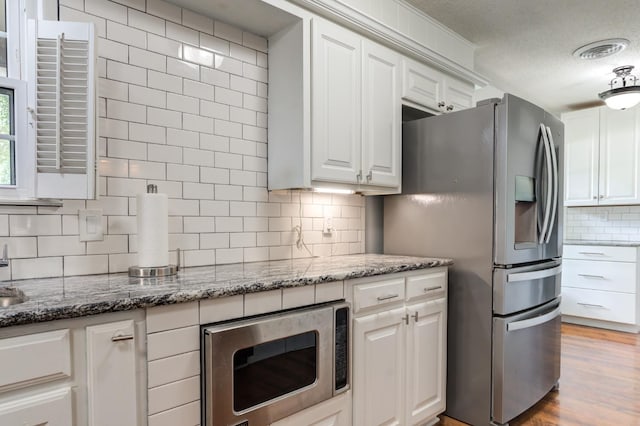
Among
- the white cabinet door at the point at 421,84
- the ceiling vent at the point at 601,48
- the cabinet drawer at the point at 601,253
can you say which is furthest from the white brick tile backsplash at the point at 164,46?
the cabinet drawer at the point at 601,253

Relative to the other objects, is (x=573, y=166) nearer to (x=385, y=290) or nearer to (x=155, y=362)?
(x=385, y=290)

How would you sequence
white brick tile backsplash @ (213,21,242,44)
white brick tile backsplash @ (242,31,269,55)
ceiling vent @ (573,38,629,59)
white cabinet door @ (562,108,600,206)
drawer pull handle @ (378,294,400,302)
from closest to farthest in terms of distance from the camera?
drawer pull handle @ (378,294,400,302) < white brick tile backsplash @ (213,21,242,44) < white brick tile backsplash @ (242,31,269,55) < ceiling vent @ (573,38,629,59) < white cabinet door @ (562,108,600,206)

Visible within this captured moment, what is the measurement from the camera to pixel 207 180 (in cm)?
187

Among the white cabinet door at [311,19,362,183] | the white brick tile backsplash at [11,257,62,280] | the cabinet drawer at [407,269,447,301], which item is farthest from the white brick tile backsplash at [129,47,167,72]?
the cabinet drawer at [407,269,447,301]

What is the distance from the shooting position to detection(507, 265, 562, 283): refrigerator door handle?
207 cm

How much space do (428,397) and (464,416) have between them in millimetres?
316

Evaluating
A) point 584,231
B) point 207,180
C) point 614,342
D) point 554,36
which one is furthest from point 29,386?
point 584,231

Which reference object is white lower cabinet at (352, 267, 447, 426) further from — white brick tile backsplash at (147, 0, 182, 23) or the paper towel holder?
white brick tile backsplash at (147, 0, 182, 23)

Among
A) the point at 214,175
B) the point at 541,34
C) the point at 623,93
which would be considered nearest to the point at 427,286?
the point at 214,175

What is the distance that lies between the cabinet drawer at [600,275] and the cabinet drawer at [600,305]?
0.20 feet

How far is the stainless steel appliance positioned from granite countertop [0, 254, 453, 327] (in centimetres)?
12

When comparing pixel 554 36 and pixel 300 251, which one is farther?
pixel 554 36

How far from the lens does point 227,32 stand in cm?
194

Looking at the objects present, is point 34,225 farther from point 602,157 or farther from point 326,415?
point 602,157
